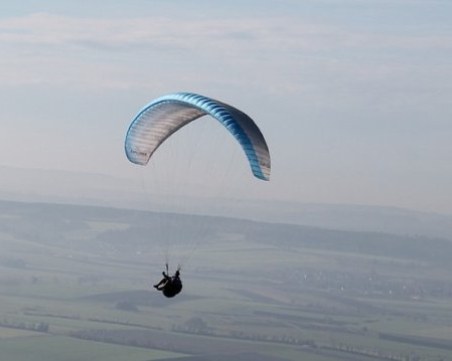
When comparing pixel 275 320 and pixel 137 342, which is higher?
pixel 275 320

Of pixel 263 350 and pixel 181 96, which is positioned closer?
pixel 181 96

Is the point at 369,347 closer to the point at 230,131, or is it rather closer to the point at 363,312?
the point at 363,312

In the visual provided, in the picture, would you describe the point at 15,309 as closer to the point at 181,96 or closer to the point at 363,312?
the point at 363,312

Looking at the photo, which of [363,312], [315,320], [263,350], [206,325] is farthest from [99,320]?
[363,312]

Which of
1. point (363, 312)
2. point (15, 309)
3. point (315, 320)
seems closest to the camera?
point (15, 309)

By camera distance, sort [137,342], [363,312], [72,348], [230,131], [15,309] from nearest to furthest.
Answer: [230,131], [72,348], [137,342], [15,309], [363,312]

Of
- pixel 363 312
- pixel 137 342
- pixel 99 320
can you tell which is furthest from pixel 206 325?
pixel 363 312

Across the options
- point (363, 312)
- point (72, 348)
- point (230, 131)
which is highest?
point (363, 312)
